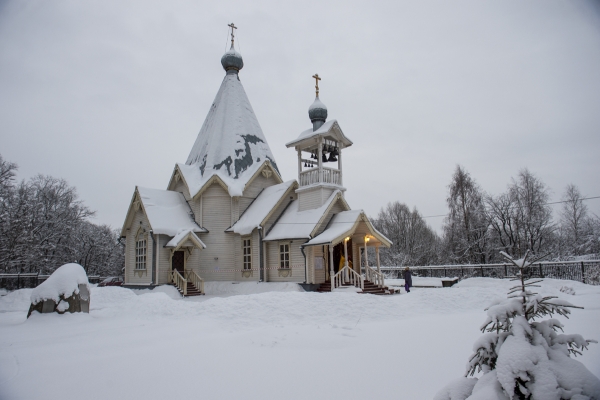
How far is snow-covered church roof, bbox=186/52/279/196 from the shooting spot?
21.9 metres

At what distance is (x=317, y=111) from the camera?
19.8 metres

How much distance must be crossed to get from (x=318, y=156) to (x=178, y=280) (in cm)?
906

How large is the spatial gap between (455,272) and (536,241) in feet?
25.1

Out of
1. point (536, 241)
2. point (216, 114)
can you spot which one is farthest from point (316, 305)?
point (536, 241)

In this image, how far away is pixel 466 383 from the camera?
311 cm

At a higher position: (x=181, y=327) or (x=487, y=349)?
(x=487, y=349)

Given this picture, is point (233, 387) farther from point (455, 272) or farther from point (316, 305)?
point (455, 272)

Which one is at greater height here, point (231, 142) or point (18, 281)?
point (231, 142)

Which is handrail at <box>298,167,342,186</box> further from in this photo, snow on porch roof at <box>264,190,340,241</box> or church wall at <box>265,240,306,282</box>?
church wall at <box>265,240,306,282</box>

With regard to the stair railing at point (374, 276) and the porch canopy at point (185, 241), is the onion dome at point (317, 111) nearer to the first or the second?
the stair railing at point (374, 276)

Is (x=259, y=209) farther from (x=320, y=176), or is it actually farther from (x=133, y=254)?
(x=133, y=254)

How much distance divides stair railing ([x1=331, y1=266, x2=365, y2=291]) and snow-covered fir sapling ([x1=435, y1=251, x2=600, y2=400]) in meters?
12.8

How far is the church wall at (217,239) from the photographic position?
20.3m

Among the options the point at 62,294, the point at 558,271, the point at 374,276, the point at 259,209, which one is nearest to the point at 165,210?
the point at 259,209
